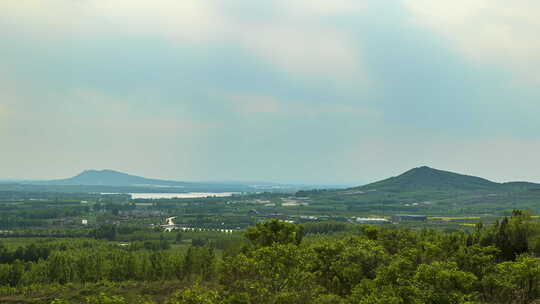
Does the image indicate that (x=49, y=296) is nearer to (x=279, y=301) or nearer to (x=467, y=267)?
(x=279, y=301)

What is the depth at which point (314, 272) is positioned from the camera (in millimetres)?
55469

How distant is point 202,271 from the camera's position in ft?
293

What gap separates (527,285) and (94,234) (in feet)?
556

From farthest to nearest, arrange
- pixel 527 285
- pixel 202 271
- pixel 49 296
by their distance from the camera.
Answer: pixel 202 271, pixel 49 296, pixel 527 285

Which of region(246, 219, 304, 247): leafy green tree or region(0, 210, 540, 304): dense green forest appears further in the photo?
region(246, 219, 304, 247): leafy green tree

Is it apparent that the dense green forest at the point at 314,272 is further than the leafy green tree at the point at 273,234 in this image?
No

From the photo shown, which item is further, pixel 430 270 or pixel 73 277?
pixel 73 277

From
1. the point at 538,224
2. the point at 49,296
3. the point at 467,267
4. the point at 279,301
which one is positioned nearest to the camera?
the point at 279,301

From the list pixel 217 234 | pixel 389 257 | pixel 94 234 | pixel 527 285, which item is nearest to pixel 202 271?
pixel 389 257

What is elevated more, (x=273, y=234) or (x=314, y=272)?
(x=273, y=234)

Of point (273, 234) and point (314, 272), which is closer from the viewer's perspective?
point (314, 272)

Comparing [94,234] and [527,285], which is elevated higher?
[527,285]

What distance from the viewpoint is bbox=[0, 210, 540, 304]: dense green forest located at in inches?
1471

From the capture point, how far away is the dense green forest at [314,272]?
37375 millimetres
